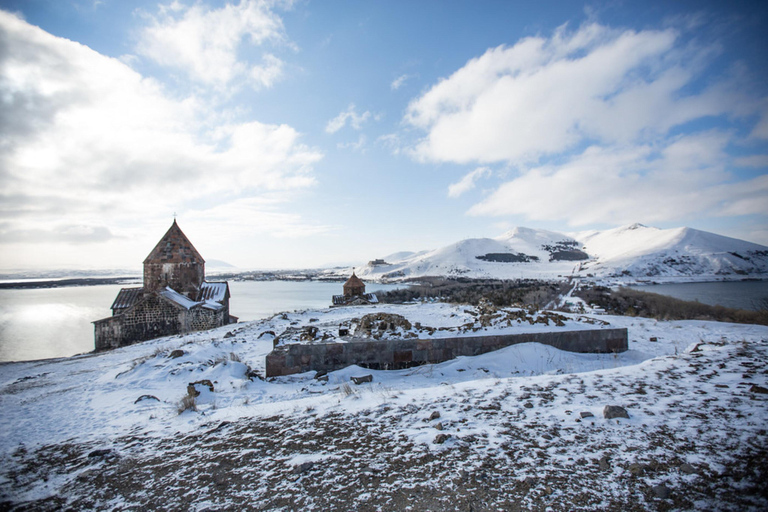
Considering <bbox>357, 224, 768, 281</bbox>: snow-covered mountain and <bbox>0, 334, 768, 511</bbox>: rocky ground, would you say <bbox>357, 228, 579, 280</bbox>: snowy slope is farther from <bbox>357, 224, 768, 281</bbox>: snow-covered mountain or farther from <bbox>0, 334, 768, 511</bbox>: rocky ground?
<bbox>0, 334, 768, 511</bbox>: rocky ground

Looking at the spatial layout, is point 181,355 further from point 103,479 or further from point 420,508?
point 420,508

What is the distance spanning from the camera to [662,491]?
6.21ft

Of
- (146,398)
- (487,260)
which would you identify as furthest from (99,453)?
(487,260)

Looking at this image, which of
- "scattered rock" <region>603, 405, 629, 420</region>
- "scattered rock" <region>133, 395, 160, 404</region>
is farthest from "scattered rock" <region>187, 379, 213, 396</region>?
"scattered rock" <region>603, 405, 629, 420</region>

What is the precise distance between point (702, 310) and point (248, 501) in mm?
20355

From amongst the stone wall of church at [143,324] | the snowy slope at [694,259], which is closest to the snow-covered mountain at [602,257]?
the snowy slope at [694,259]

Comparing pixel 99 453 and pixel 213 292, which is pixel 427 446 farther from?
pixel 213 292

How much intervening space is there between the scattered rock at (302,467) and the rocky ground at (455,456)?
1 centimetres

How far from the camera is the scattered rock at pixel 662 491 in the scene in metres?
1.87

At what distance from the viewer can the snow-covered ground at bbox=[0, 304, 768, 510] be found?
2037 mm

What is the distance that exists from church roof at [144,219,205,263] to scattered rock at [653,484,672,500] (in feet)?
68.7

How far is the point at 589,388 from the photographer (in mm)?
3707

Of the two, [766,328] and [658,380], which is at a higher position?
[658,380]

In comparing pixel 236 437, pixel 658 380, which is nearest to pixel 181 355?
pixel 236 437
